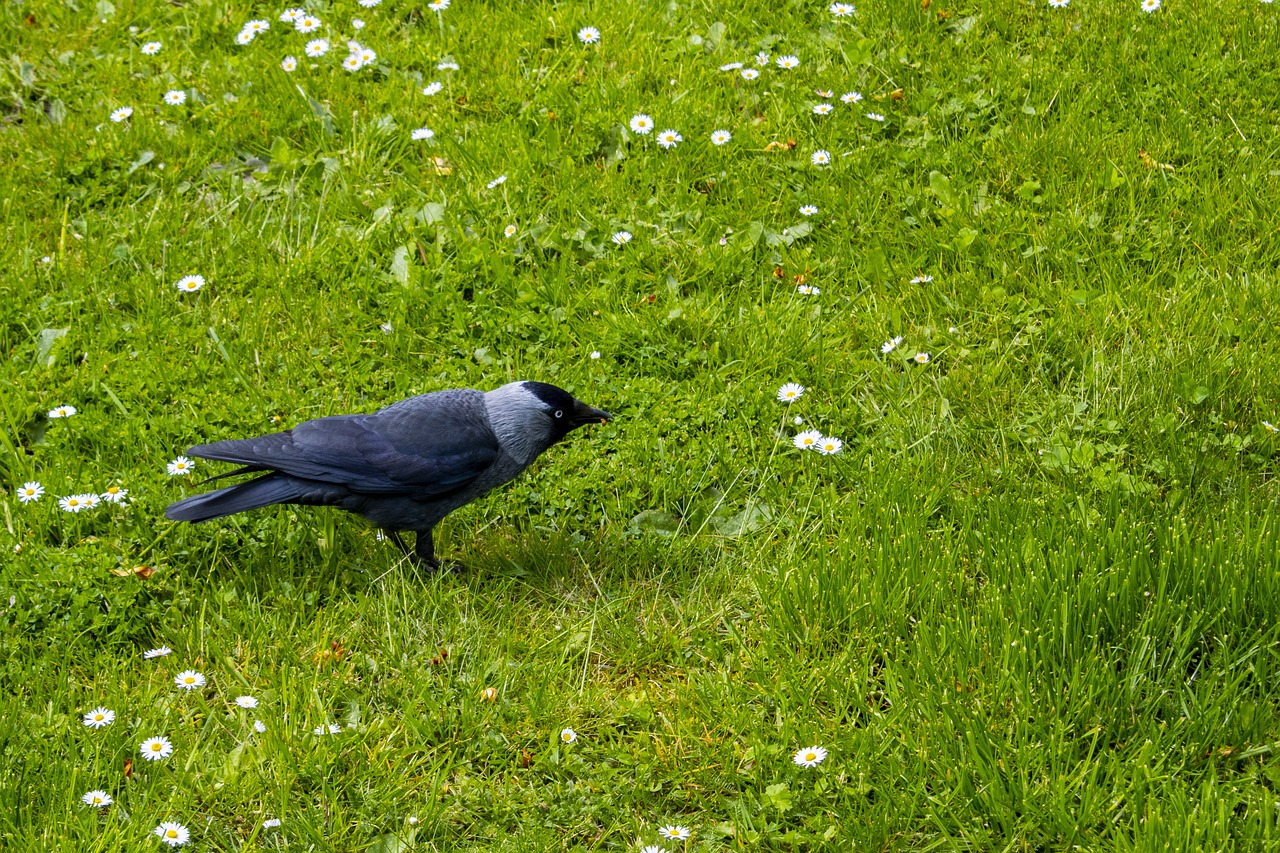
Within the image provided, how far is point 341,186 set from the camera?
5777 mm

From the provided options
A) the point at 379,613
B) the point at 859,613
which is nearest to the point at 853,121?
the point at 859,613

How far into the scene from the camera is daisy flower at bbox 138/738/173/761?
343 cm

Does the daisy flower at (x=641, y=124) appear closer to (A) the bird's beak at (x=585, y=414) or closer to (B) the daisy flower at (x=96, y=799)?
(A) the bird's beak at (x=585, y=414)

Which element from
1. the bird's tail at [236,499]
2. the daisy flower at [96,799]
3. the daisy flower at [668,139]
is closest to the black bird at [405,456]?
the bird's tail at [236,499]

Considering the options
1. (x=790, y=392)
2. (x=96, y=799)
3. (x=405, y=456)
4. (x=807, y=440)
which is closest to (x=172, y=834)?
(x=96, y=799)

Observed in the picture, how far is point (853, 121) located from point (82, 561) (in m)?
3.81

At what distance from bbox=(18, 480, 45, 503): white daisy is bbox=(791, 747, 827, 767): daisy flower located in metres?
2.77

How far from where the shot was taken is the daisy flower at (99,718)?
3.54 m

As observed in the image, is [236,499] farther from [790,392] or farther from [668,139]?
[668,139]

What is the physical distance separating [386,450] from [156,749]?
1.20 meters

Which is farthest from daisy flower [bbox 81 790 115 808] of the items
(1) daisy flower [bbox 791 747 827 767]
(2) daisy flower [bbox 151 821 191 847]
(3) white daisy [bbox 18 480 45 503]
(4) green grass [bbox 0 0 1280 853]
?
(1) daisy flower [bbox 791 747 827 767]

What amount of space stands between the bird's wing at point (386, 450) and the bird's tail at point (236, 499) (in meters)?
0.06

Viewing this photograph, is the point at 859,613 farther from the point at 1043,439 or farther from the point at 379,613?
the point at 379,613

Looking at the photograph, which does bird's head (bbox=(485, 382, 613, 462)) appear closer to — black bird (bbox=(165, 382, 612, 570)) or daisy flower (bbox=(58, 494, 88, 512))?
black bird (bbox=(165, 382, 612, 570))
